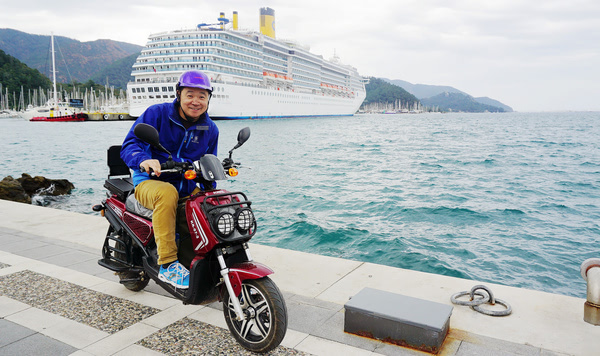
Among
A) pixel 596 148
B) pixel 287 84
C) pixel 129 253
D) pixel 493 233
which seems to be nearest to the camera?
pixel 129 253

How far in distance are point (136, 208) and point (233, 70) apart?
211ft

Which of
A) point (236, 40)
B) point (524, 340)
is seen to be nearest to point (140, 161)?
point (524, 340)

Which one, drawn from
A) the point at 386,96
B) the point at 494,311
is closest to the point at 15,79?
the point at 494,311

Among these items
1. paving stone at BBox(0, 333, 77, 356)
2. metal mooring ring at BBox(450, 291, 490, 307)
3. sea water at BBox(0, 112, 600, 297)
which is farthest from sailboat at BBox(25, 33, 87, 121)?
metal mooring ring at BBox(450, 291, 490, 307)

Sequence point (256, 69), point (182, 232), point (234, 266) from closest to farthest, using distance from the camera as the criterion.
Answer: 1. point (234, 266)
2. point (182, 232)
3. point (256, 69)

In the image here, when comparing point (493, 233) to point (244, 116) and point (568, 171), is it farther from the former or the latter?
point (244, 116)

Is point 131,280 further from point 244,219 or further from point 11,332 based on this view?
point 244,219

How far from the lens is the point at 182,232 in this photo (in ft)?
10.7

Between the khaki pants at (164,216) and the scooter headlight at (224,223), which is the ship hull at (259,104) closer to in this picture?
the khaki pants at (164,216)

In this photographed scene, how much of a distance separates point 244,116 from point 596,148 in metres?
46.4

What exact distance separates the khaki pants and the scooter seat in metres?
0.31

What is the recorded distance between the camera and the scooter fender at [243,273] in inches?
112

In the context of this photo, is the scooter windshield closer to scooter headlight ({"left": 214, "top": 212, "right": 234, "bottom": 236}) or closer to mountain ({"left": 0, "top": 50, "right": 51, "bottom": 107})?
scooter headlight ({"left": 214, "top": 212, "right": 234, "bottom": 236})

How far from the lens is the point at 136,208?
11.8ft
